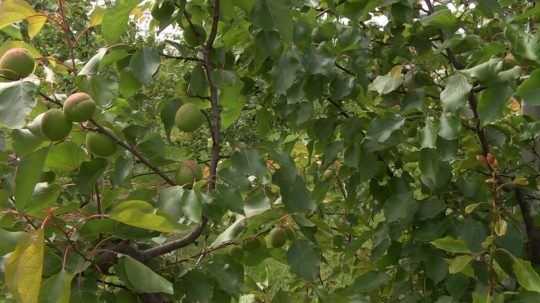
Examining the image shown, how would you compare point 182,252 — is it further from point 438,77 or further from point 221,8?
point 438,77

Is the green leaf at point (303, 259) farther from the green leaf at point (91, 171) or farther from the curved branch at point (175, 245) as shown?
the green leaf at point (91, 171)

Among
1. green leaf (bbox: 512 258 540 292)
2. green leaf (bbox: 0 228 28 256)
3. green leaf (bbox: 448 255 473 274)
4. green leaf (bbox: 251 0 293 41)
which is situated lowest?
green leaf (bbox: 512 258 540 292)

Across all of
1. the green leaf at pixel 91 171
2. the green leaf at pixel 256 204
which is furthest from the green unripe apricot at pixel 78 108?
the green leaf at pixel 256 204

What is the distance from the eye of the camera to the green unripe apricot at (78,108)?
98 cm

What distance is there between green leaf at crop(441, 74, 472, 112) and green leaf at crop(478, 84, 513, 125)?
3 cm

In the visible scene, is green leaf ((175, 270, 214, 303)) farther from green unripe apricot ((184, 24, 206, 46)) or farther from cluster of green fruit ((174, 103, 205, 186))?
green unripe apricot ((184, 24, 206, 46))

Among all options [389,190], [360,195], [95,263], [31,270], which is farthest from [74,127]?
[360,195]

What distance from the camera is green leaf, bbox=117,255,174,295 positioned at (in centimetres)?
95

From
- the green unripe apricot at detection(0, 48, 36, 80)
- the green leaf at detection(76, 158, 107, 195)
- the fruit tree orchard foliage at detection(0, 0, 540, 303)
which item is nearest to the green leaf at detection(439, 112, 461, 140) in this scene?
the fruit tree orchard foliage at detection(0, 0, 540, 303)

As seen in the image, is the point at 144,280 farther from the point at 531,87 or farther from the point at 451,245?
the point at 531,87

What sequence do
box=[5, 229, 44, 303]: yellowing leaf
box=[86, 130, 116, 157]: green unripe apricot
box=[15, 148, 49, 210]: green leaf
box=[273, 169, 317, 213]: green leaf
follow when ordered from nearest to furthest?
box=[5, 229, 44, 303]: yellowing leaf < box=[15, 148, 49, 210]: green leaf < box=[86, 130, 116, 157]: green unripe apricot < box=[273, 169, 317, 213]: green leaf

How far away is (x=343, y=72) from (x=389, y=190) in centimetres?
27

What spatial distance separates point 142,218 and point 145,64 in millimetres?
325

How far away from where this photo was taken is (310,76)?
1.37m
